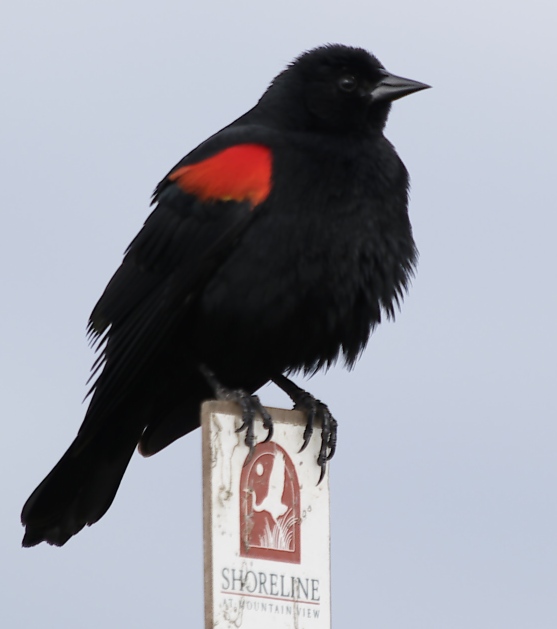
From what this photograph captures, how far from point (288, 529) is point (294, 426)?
38 centimetres

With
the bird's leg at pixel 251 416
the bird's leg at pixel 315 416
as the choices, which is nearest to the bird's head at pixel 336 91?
the bird's leg at pixel 315 416

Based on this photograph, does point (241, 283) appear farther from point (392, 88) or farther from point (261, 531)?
point (261, 531)

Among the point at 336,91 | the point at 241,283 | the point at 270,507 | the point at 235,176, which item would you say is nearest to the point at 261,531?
the point at 270,507

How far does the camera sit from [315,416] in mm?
4359

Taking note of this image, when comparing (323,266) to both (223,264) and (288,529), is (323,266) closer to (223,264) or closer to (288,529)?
(223,264)

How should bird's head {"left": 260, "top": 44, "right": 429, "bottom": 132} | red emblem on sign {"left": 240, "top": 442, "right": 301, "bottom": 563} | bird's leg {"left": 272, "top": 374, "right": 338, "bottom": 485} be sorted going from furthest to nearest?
bird's head {"left": 260, "top": 44, "right": 429, "bottom": 132}
bird's leg {"left": 272, "top": 374, "right": 338, "bottom": 485}
red emblem on sign {"left": 240, "top": 442, "right": 301, "bottom": 563}

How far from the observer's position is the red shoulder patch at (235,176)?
471 centimetres

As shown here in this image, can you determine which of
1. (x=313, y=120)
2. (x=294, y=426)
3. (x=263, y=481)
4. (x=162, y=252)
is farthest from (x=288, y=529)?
(x=313, y=120)

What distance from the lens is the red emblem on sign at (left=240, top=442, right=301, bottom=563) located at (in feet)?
10.4

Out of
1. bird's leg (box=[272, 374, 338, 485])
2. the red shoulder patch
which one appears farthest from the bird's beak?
bird's leg (box=[272, 374, 338, 485])

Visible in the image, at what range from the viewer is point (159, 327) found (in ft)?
15.6

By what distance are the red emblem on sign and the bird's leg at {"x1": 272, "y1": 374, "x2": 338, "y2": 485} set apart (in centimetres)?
10

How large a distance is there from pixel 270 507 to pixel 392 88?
2430mm

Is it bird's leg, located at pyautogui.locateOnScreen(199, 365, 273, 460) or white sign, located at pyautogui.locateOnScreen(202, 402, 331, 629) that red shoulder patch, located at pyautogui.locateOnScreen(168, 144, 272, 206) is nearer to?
bird's leg, located at pyautogui.locateOnScreen(199, 365, 273, 460)
